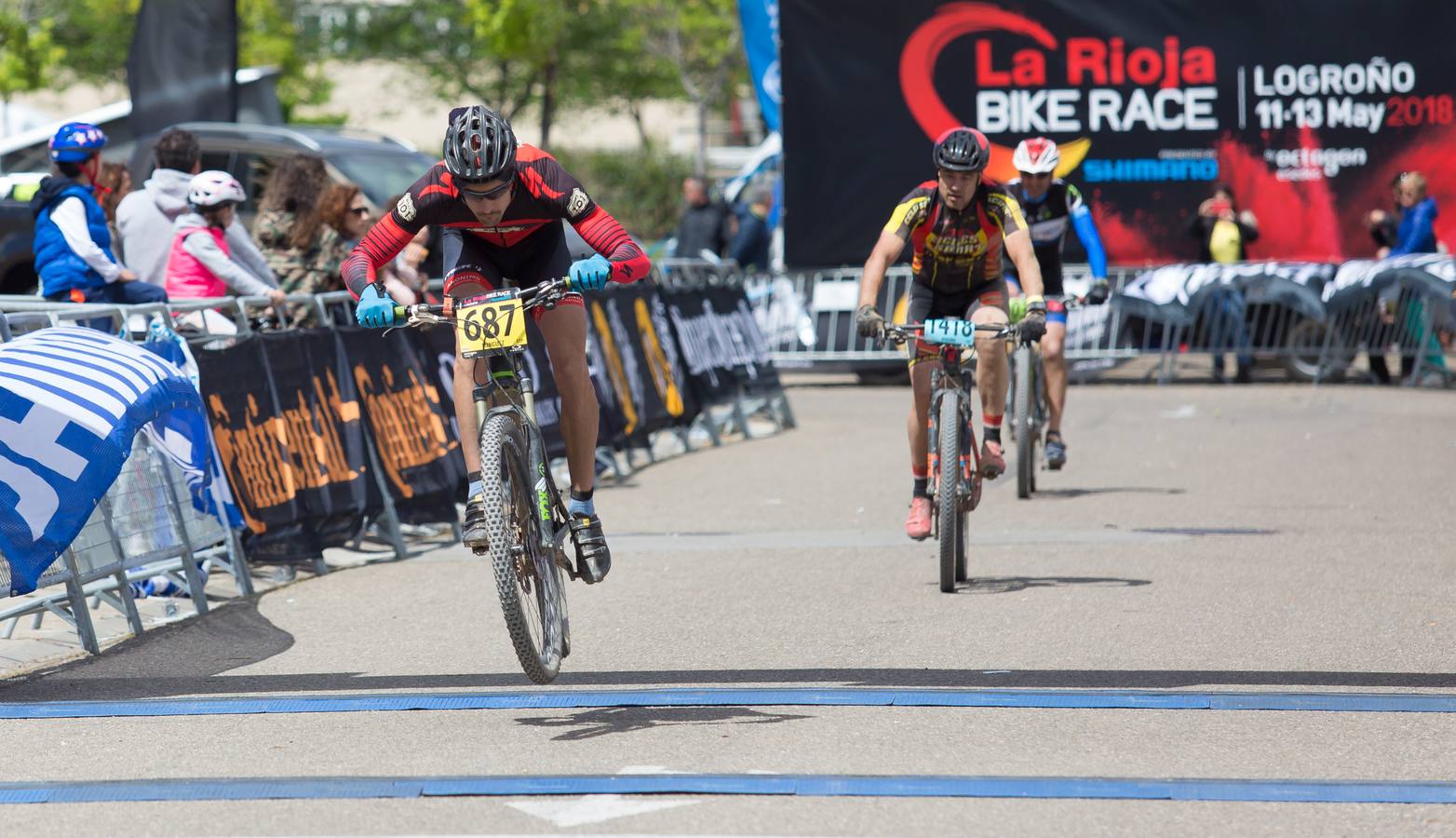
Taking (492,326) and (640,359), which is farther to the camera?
(640,359)

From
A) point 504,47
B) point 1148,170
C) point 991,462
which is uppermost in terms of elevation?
point 504,47

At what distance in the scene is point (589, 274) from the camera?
648cm

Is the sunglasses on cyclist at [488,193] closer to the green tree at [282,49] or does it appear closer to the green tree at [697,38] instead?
the green tree at [282,49]

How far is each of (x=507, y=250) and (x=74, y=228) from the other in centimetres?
444

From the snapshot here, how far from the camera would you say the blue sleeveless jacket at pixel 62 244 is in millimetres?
10727

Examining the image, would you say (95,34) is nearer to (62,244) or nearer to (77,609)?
(62,244)

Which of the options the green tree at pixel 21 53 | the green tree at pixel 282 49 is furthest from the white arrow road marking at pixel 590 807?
the green tree at pixel 282 49

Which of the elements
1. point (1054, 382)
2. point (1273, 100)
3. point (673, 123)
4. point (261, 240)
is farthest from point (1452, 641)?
point (673, 123)

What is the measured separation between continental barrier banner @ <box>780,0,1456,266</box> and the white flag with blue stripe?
14.7m

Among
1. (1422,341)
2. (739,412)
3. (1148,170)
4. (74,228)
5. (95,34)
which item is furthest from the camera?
(95,34)

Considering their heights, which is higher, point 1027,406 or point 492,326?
point 492,326

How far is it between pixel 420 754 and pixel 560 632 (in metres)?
1.06

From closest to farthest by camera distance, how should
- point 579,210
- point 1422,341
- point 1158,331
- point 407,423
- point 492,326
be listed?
point 492,326
point 579,210
point 407,423
point 1422,341
point 1158,331

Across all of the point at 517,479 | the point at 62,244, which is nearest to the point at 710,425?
the point at 62,244
